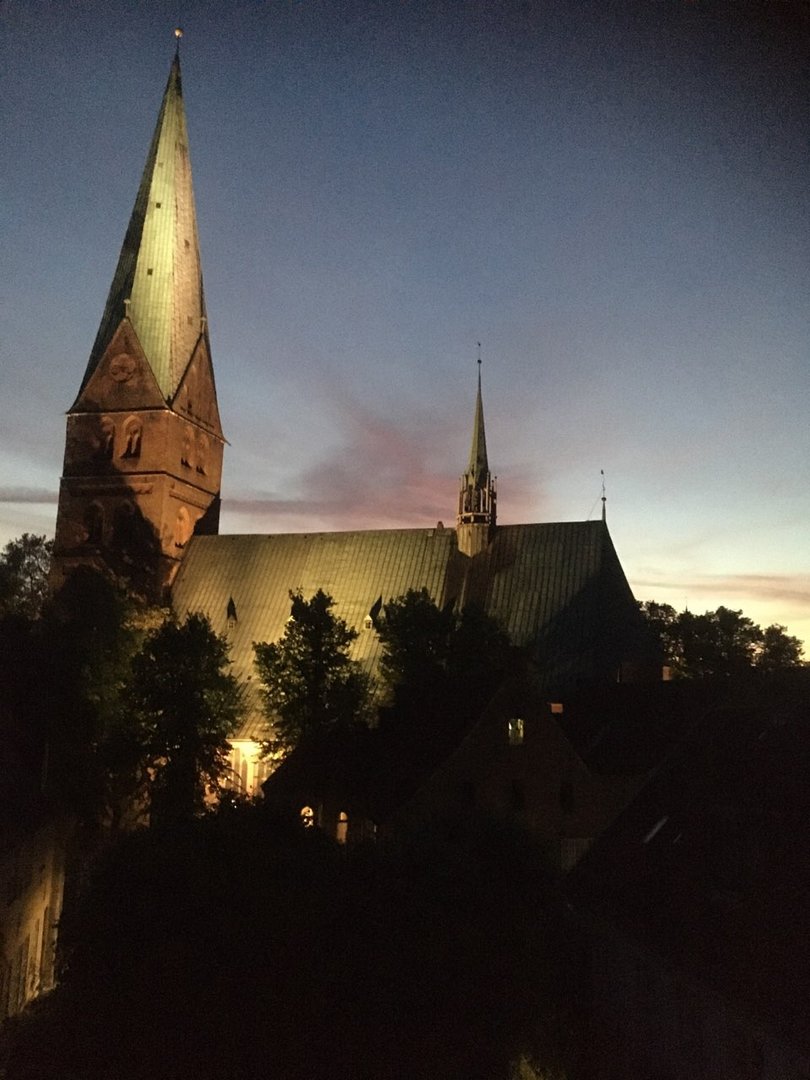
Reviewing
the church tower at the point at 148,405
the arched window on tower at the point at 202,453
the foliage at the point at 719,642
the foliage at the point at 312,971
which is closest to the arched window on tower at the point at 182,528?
the church tower at the point at 148,405

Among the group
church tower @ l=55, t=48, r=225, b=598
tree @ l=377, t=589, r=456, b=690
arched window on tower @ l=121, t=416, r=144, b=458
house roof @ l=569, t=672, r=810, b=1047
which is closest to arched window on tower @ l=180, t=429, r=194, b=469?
church tower @ l=55, t=48, r=225, b=598

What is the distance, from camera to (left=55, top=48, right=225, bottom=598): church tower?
192ft

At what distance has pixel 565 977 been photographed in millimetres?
19734

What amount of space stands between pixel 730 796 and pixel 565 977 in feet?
14.9

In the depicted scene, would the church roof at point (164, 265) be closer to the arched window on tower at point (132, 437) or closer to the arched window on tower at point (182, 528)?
the arched window on tower at point (132, 437)

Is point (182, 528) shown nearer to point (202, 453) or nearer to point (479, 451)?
point (202, 453)

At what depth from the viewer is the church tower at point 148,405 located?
58594mm

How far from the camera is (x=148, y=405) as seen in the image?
2325 inches

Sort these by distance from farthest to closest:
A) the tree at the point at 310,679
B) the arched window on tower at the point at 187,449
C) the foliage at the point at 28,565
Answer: the foliage at the point at 28,565, the arched window on tower at the point at 187,449, the tree at the point at 310,679

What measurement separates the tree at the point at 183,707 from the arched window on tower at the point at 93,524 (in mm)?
17140

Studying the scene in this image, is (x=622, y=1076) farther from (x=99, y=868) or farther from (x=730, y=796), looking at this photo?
(x=99, y=868)

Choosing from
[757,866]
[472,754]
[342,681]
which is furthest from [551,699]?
[757,866]

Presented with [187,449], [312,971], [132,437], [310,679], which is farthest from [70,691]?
[187,449]

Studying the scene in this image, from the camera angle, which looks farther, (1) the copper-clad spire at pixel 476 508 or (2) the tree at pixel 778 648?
(2) the tree at pixel 778 648
